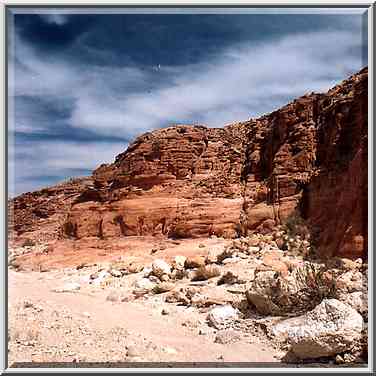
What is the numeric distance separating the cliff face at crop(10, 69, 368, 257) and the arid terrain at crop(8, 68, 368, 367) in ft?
0.25

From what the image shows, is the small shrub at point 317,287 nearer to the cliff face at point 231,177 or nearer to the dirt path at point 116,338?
the dirt path at point 116,338

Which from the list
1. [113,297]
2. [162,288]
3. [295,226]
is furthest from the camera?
[295,226]

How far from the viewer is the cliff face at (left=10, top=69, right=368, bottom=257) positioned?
52.5 ft

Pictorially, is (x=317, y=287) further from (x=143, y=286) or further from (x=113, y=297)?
(x=143, y=286)

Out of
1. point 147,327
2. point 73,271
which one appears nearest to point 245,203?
point 73,271

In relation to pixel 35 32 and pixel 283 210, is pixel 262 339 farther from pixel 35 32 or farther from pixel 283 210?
pixel 283 210

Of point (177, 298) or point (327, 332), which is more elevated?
point (327, 332)

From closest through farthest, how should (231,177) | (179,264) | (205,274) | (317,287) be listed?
(317,287)
(205,274)
(179,264)
(231,177)

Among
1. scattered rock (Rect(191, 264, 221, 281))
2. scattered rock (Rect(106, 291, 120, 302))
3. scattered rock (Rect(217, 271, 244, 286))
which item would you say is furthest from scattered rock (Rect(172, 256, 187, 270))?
scattered rock (Rect(106, 291, 120, 302))

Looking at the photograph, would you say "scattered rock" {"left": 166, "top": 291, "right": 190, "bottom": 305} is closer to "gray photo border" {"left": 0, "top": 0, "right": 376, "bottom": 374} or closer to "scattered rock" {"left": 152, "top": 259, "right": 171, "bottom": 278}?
"scattered rock" {"left": 152, "top": 259, "right": 171, "bottom": 278}

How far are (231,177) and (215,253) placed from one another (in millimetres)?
8921

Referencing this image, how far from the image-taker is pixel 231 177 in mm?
22812

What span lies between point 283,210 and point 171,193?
271 inches

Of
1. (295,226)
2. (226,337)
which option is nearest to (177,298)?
(226,337)
